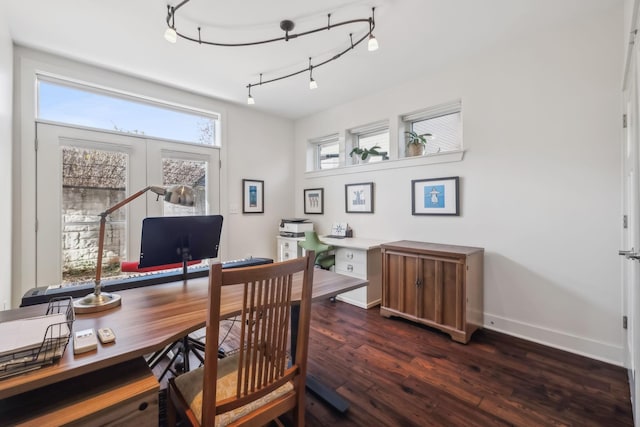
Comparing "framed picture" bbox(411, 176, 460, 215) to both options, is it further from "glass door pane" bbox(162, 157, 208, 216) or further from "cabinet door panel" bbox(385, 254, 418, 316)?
"glass door pane" bbox(162, 157, 208, 216)

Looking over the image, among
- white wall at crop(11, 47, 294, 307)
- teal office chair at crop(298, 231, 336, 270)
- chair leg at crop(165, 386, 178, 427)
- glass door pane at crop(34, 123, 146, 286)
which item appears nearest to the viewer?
chair leg at crop(165, 386, 178, 427)

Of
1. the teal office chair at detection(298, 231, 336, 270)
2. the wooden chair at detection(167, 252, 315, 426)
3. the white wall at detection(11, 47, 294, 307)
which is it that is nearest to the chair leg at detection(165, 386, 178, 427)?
the wooden chair at detection(167, 252, 315, 426)

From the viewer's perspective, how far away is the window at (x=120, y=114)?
2838 mm

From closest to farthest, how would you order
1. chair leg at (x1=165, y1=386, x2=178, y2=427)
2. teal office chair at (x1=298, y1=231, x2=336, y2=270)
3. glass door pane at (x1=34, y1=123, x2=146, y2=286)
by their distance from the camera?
chair leg at (x1=165, y1=386, x2=178, y2=427), glass door pane at (x1=34, y1=123, x2=146, y2=286), teal office chair at (x1=298, y1=231, x2=336, y2=270)

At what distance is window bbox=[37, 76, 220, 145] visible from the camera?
2.84 metres

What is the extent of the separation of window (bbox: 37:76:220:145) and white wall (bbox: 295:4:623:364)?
2.97 m

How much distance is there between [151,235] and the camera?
1.54m

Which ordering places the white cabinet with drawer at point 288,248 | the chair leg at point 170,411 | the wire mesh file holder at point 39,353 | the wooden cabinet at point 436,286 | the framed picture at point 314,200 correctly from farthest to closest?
1. the framed picture at point 314,200
2. the white cabinet with drawer at point 288,248
3. the wooden cabinet at point 436,286
4. the chair leg at point 170,411
5. the wire mesh file holder at point 39,353

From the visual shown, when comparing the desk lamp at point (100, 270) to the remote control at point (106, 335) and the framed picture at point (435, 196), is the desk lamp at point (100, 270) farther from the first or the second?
the framed picture at point (435, 196)

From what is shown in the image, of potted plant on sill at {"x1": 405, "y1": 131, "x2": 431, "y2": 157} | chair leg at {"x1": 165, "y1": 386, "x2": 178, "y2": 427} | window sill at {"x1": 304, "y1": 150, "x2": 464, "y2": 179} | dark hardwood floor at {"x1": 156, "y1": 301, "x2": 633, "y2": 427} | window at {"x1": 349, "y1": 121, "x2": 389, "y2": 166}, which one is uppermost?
window at {"x1": 349, "y1": 121, "x2": 389, "y2": 166}

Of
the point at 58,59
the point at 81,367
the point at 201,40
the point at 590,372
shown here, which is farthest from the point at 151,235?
the point at 590,372

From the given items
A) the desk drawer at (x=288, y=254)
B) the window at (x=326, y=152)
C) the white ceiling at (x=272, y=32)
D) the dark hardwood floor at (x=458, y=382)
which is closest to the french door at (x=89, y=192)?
the white ceiling at (x=272, y=32)

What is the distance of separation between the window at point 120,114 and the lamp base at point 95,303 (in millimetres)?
2527

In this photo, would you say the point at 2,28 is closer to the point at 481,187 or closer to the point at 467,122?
the point at 467,122
